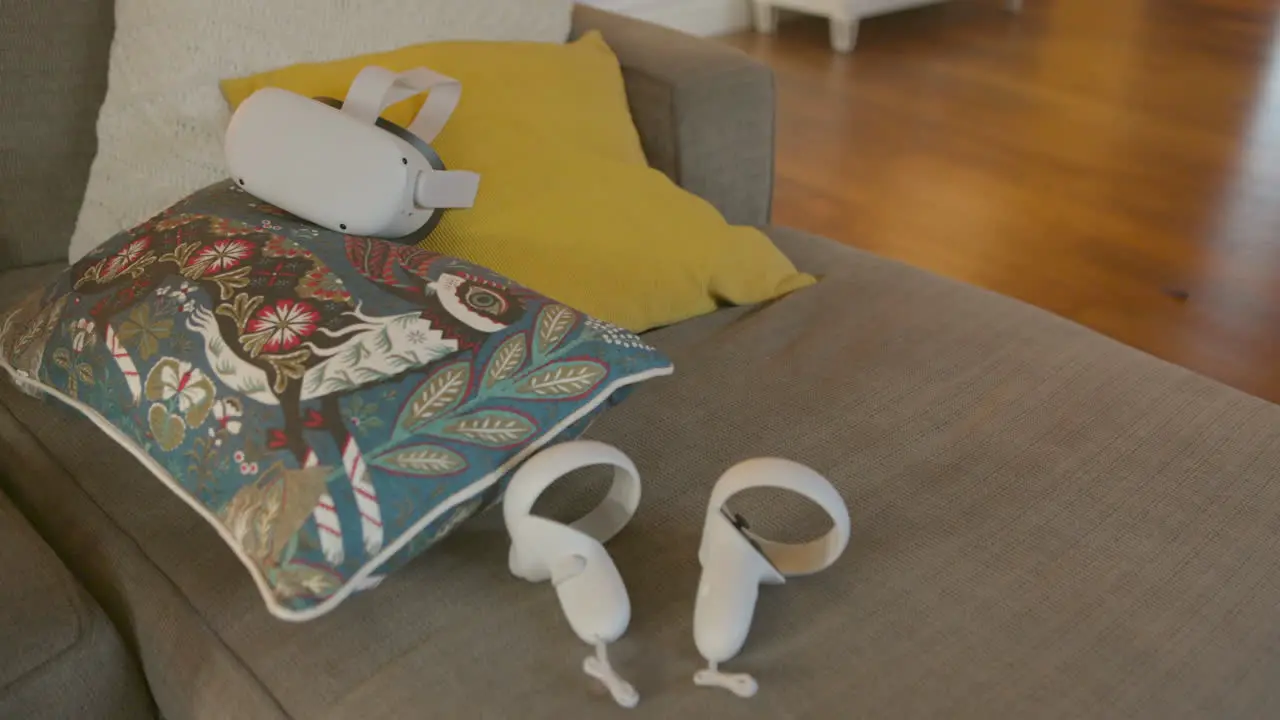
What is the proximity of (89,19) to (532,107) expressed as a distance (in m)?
0.56

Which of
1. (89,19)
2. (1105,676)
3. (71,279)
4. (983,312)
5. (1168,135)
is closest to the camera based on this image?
(1105,676)

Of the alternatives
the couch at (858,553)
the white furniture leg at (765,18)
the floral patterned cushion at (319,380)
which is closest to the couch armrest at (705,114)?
the couch at (858,553)

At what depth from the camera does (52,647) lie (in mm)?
835

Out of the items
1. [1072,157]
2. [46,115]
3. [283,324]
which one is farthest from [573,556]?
[1072,157]

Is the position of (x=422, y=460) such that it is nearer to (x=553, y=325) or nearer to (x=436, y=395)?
(x=436, y=395)

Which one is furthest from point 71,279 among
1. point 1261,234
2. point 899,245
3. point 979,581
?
point 1261,234

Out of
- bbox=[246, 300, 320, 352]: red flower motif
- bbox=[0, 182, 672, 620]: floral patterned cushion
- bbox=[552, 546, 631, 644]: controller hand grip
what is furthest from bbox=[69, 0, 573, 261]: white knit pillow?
bbox=[552, 546, 631, 644]: controller hand grip

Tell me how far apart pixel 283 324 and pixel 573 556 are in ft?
0.90

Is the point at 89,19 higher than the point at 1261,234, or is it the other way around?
the point at 89,19

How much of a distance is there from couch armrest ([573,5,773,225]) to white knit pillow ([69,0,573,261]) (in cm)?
34

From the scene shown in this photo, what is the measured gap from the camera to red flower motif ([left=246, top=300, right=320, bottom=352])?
0.84 meters

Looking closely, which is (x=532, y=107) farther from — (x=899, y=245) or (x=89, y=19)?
(x=899, y=245)

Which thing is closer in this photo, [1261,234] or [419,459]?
[419,459]

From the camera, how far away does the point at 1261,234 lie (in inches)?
87.2
